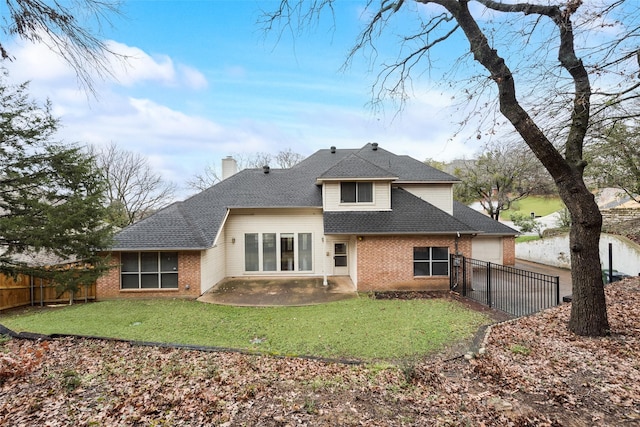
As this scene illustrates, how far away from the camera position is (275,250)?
14.7 m

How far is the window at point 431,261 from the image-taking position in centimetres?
1223

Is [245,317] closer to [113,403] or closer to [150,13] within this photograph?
[113,403]

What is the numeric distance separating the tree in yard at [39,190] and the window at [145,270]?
13.1 ft

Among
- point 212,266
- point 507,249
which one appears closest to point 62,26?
point 212,266

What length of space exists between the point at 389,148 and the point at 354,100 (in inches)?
426

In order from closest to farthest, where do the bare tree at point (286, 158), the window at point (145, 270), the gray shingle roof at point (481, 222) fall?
the window at point (145, 270) < the gray shingle roof at point (481, 222) < the bare tree at point (286, 158)

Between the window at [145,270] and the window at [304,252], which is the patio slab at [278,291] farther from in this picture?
the window at [145,270]

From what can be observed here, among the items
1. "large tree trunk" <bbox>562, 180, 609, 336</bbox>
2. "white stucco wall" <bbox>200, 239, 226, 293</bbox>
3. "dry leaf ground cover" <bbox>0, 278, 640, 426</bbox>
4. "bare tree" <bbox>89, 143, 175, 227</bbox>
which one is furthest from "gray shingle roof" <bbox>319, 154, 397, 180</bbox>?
"bare tree" <bbox>89, 143, 175, 227</bbox>

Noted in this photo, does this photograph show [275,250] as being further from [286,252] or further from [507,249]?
[507,249]

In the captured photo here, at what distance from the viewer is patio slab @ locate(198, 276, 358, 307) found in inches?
424

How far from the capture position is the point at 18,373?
12.8ft

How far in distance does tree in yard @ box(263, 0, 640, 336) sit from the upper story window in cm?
728

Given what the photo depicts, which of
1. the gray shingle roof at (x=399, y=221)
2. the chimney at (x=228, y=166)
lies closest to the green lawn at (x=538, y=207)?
the gray shingle roof at (x=399, y=221)

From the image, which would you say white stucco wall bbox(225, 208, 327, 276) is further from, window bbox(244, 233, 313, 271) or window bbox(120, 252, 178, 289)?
window bbox(120, 252, 178, 289)
